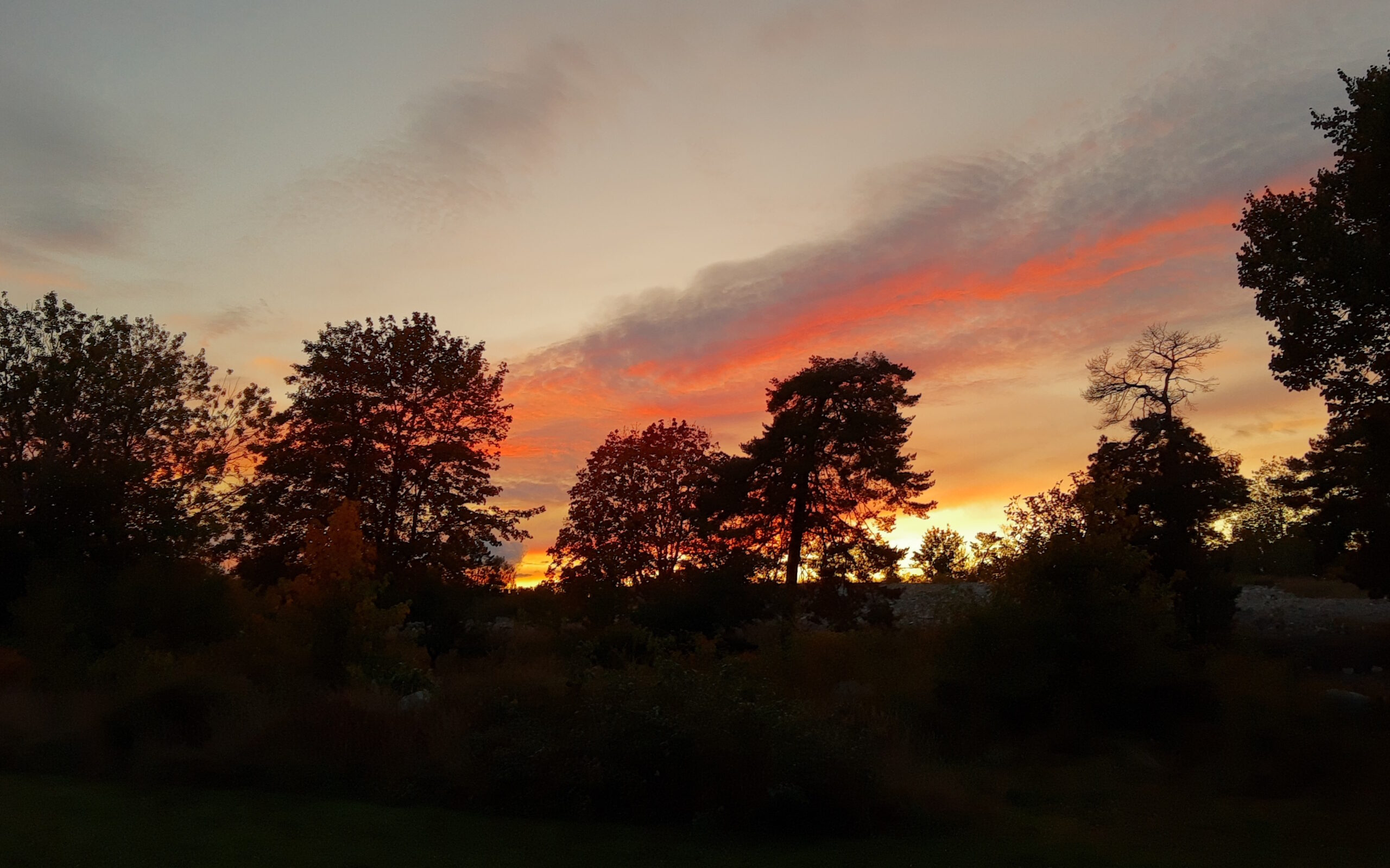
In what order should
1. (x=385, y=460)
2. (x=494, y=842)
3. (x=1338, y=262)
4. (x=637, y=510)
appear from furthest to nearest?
(x=637, y=510)
(x=385, y=460)
(x=1338, y=262)
(x=494, y=842)

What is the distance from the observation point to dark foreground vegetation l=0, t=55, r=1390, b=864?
37.4ft

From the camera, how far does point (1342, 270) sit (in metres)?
17.6

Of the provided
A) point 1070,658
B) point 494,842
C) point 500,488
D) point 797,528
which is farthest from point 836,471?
point 494,842

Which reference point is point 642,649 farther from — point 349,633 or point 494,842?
point 494,842

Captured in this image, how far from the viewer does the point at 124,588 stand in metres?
22.1

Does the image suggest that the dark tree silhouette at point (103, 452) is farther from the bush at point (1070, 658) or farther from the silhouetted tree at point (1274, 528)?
the silhouetted tree at point (1274, 528)

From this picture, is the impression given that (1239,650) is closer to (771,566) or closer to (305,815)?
(771,566)

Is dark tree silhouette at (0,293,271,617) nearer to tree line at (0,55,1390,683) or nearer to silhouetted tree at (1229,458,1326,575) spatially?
tree line at (0,55,1390,683)

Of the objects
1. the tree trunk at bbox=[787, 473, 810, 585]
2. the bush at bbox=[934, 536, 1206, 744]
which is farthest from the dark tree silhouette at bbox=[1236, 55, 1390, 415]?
the tree trunk at bbox=[787, 473, 810, 585]

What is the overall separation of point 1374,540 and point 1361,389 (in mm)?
15309

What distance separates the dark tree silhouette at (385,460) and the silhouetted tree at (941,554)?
60.0 meters

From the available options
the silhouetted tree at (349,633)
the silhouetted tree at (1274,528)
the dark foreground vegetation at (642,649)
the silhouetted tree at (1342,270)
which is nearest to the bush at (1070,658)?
the dark foreground vegetation at (642,649)

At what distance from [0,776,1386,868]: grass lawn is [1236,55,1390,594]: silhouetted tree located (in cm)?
1070

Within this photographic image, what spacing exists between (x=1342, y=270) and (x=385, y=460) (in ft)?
97.9
